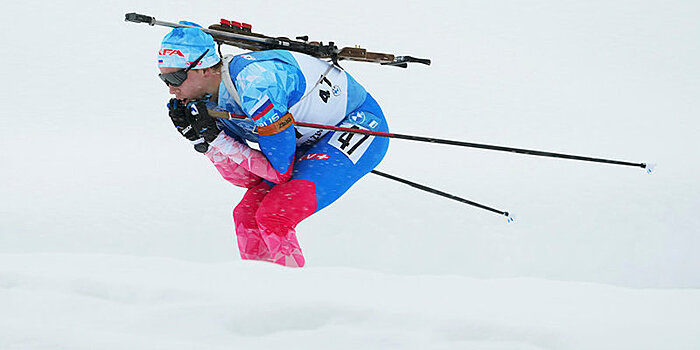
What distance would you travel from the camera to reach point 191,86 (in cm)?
286

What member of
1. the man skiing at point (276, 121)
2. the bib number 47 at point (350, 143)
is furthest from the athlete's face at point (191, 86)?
the bib number 47 at point (350, 143)

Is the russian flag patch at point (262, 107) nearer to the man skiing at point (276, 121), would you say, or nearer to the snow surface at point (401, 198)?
the man skiing at point (276, 121)

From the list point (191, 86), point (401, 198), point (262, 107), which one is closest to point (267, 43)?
point (191, 86)

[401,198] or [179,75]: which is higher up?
[401,198]

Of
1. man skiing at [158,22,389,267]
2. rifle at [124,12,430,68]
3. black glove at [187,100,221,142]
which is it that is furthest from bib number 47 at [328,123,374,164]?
black glove at [187,100,221,142]

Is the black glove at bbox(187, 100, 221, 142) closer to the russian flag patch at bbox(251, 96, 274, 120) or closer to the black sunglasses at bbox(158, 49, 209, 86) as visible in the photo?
the black sunglasses at bbox(158, 49, 209, 86)

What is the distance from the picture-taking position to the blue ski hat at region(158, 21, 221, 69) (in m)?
2.78

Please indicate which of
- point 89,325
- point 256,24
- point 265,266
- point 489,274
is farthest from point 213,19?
point 89,325

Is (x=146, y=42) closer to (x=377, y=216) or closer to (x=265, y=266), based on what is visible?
(x=377, y=216)

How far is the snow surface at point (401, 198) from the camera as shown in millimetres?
2020

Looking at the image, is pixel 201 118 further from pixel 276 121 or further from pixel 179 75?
pixel 276 121

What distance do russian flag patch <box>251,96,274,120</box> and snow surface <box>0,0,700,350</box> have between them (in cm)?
58

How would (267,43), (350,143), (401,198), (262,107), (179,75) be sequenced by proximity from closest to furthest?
1. (262,107)
2. (179,75)
3. (350,143)
4. (267,43)
5. (401,198)

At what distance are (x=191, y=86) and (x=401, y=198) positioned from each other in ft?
8.79
